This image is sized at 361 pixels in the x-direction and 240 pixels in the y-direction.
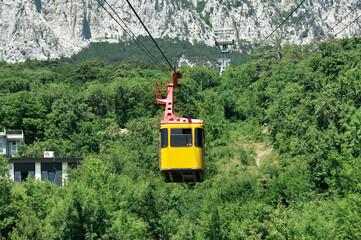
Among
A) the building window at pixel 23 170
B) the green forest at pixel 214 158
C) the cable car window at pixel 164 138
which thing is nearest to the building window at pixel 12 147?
the green forest at pixel 214 158

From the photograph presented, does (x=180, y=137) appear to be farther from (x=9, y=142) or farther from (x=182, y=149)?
(x=9, y=142)

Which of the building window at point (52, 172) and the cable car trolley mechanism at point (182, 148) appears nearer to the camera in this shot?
the cable car trolley mechanism at point (182, 148)

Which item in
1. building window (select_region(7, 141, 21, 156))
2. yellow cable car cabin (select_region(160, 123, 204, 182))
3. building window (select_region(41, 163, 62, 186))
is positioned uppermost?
yellow cable car cabin (select_region(160, 123, 204, 182))

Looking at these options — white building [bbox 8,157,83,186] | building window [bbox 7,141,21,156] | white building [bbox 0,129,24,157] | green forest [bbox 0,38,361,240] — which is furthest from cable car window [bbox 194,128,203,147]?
building window [bbox 7,141,21,156]

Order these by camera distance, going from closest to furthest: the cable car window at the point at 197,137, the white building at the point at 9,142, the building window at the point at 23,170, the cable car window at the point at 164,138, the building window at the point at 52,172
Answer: the cable car window at the point at 197,137
the cable car window at the point at 164,138
the building window at the point at 23,170
the building window at the point at 52,172
the white building at the point at 9,142

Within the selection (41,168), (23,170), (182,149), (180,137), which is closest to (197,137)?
(180,137)

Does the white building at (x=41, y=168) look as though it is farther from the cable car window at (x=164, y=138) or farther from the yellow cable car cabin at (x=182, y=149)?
the yellow cable car cabin at (x=182, y=149)

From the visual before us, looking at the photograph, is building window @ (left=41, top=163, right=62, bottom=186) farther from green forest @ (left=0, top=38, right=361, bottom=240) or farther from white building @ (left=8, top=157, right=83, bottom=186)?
green forest @ (left=0, top=38, right=361, bottom=240)

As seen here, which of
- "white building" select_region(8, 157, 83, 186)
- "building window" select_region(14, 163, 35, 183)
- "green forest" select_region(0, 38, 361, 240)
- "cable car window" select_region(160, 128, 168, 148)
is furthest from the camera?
"white building" select_region(8, 157, 83, 186)
